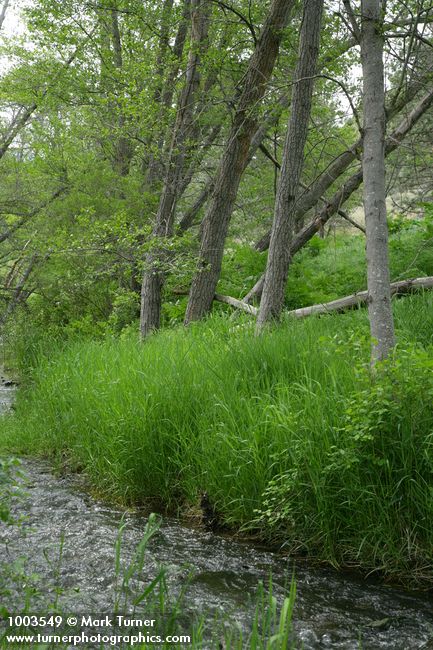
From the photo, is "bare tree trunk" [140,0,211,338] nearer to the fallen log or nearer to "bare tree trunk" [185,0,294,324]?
"bare tree trunk" [185,0,294,324]

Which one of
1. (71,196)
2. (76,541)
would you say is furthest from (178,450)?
(71,196)

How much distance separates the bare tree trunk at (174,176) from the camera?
30.7ft

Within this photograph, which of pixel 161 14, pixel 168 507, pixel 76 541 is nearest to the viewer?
pixel 76 541

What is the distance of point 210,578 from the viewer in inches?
159

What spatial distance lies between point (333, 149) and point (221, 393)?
36.9 ft

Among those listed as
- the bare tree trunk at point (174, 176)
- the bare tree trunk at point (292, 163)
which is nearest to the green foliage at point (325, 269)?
the bare tree trunk at point (174, 176)

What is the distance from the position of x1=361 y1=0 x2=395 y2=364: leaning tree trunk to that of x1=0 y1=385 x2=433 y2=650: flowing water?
5.22ft

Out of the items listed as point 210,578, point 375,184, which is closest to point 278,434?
point 210,578

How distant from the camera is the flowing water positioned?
11.1 ft

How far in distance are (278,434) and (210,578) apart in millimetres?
1104

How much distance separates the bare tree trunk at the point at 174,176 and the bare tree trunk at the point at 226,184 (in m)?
0.64

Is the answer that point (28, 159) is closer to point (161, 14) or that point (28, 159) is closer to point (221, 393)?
point (161, 14)

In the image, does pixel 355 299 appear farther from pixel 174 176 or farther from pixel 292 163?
pixel 174 176

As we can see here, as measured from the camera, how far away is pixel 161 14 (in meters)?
9.52
